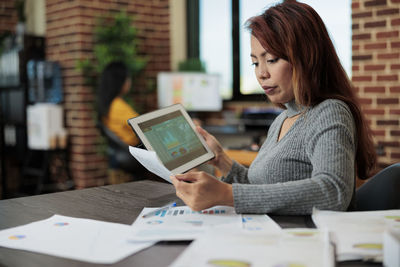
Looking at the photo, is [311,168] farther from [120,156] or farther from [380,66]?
[120,156]

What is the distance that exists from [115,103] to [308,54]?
2.59m

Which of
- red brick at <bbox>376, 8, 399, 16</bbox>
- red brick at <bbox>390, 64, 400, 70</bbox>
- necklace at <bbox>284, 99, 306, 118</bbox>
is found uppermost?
red brick at <bbox>376, 8, 399, 16</bbox>

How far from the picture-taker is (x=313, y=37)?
1204 mm

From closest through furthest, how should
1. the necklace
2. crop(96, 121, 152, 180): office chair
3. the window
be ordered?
1. the necklace
2. crop(96, 121, 152, 180): office chair
3. the window

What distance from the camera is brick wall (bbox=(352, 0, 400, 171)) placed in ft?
8.38

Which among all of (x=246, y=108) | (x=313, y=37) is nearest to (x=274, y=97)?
(x=313, y=37)

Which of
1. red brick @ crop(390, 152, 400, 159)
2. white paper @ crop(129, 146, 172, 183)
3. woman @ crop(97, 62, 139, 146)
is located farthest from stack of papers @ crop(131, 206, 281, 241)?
woman @ crop(97, 62, 139, 146)

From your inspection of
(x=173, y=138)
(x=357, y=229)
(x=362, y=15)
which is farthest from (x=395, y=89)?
(x=357, y=229)

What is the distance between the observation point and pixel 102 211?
3.75 ft

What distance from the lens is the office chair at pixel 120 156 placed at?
3.47 m

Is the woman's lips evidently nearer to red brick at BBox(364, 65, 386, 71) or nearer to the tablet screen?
the tablet screen

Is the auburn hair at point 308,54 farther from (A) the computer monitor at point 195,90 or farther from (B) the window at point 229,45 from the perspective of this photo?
(A) the computer monitor at point 195,90

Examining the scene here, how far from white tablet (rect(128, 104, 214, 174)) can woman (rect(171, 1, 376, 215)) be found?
0.59 ft

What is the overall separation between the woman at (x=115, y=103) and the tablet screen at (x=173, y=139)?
221 centimetres
